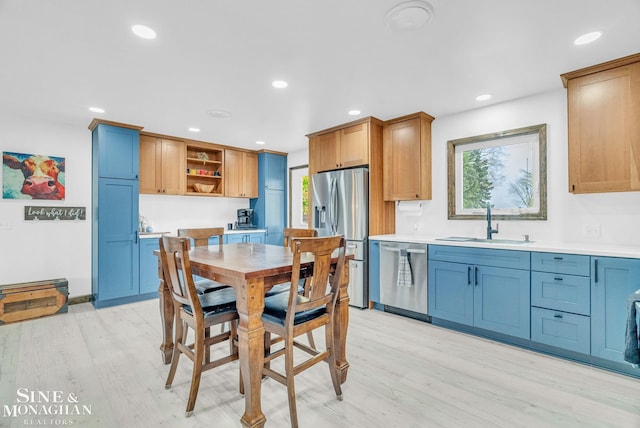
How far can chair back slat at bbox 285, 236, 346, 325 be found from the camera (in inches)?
67.0

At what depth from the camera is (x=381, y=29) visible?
2.04m

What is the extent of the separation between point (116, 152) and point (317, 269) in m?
3.58

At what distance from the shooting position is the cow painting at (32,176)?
3629mm

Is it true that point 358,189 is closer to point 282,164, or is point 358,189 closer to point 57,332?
point 282,164

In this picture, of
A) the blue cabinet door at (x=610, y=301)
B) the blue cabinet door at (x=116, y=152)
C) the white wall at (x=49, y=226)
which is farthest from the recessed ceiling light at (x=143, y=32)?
the blue cabinet door at (x=610, y=301)

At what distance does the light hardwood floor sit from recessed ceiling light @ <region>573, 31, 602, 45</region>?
238cm

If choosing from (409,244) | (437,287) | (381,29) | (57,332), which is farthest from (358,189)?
(57,332)

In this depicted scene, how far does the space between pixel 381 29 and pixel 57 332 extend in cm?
400

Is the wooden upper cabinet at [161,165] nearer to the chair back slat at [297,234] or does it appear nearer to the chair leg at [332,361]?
the chair back slat at [297,234]

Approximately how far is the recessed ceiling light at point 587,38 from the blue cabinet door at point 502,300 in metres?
1.76

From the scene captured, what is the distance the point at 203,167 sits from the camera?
5367 mm

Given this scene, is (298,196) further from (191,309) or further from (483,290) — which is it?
(191,309)

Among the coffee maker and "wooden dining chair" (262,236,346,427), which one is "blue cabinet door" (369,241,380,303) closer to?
"wooden dining chair" (262,236,346,427)

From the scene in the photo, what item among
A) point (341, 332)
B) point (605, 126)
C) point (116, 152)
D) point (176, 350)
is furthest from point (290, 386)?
point (116, 152)
